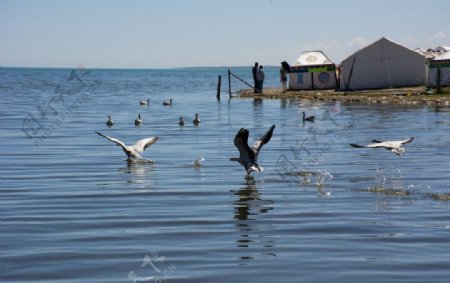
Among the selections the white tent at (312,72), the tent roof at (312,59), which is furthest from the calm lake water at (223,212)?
the tent roof at (312,59)

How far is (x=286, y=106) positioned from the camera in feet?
138

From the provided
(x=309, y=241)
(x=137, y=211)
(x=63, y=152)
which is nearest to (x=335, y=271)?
(x=309, y=241)

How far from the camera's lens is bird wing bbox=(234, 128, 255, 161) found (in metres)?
15.0

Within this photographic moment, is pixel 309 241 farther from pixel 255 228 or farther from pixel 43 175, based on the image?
pixel 43 175

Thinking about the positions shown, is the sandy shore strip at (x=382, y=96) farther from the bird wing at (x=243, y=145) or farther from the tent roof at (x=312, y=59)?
the bird wing at (x=243, y=145)

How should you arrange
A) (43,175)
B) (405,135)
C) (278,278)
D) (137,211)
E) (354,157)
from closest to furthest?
(278,278) < (137,211) < (43,175) < (354,157) < (405,135)

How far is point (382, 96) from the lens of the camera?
42.8 meters

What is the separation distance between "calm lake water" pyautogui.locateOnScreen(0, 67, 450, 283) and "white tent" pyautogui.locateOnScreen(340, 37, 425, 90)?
2055 centimetres

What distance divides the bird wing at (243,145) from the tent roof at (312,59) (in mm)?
35660

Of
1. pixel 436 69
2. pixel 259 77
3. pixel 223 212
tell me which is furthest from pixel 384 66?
pixel 223 212

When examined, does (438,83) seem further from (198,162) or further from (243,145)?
(243,145)

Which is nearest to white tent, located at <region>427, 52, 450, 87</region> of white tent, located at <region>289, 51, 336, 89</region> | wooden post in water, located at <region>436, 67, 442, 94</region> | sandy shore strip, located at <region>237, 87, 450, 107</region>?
sandy shore strip, located at <region>237, 87, 450, 107</region>

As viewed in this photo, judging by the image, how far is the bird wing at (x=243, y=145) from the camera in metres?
15.0

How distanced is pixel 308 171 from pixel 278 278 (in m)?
9.19
